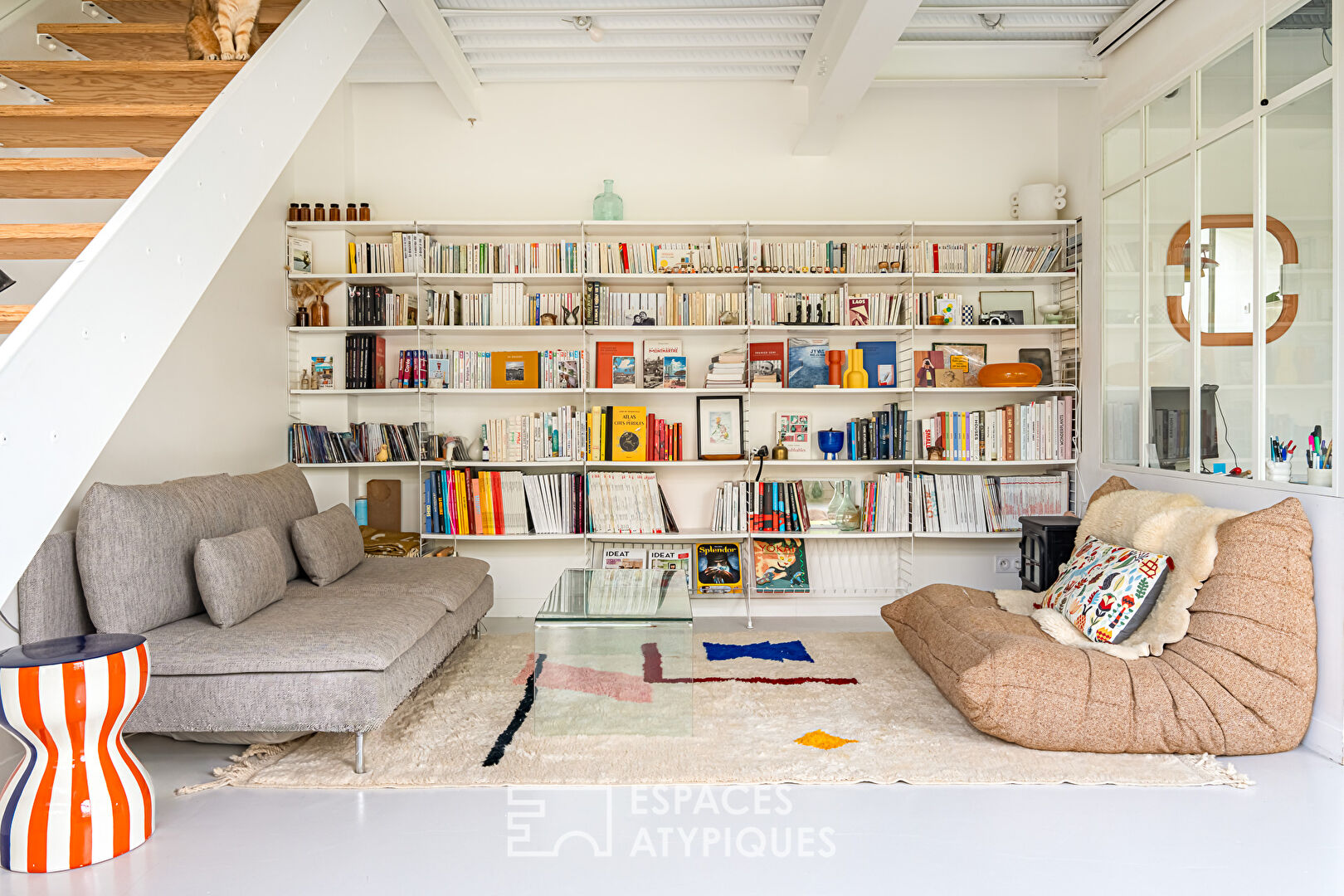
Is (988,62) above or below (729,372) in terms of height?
above

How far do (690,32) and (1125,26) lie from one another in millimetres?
2110

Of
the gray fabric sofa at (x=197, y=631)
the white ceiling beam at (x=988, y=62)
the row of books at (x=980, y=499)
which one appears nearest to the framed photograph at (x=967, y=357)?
the row of books at (x=980, y=499)

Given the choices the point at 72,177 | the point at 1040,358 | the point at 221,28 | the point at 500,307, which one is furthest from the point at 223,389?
the point at 1040,358

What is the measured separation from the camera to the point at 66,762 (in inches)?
87.8

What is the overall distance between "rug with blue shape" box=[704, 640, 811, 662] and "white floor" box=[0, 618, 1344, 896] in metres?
1.44

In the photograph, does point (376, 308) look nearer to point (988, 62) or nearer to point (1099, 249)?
point (988, 62)

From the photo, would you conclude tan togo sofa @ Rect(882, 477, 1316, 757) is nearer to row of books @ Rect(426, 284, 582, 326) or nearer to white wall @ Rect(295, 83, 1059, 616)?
white wall @ Rect(295, 83, 1059, 616)

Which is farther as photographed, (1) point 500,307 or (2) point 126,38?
(1) point 500,307

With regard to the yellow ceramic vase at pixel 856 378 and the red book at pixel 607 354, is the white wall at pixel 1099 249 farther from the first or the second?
the red book at pixel 607 354

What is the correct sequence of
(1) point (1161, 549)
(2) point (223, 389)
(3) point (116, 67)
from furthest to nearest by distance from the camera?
1. (2) point (223, 389)
2. (1) point (1161, 549)
3. (3) point (116, 67)

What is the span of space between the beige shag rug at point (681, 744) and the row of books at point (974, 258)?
2.46m

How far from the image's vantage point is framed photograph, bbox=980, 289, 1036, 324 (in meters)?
5.12

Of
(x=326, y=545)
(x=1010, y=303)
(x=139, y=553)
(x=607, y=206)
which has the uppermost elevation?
(x=607, y=206)

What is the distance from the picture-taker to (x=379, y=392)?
194 inches
